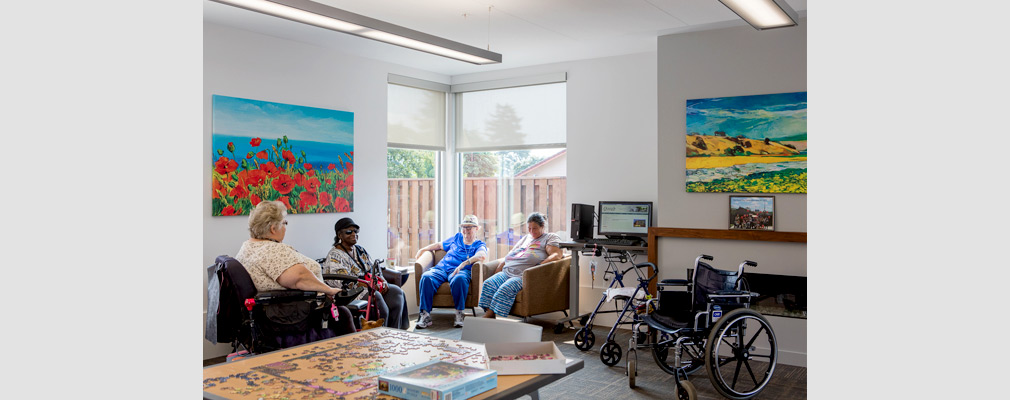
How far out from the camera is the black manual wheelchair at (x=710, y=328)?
421 centimetres

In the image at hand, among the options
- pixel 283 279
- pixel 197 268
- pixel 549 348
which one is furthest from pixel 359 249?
pixel 197 268

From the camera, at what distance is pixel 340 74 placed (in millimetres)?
6941

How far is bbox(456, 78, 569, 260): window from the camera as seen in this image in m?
7.80

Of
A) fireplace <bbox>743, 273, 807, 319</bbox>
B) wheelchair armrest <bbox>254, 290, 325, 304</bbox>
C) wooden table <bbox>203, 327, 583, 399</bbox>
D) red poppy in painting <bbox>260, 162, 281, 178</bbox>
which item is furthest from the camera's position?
red poppy in painting <bbox>260, 162, 281, 178</bbox>

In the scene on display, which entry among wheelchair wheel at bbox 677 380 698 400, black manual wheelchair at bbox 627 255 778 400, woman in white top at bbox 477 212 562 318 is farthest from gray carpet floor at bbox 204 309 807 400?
woman in white top at bbox 477 212 562 318

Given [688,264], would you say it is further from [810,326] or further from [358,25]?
[810,326]

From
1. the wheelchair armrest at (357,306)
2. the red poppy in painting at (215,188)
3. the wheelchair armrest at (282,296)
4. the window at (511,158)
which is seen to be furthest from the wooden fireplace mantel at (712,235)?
the red poppy in painting at (215,188)

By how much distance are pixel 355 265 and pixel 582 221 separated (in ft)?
7.78

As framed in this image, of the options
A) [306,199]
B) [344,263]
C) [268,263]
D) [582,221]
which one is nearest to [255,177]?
[306,199]

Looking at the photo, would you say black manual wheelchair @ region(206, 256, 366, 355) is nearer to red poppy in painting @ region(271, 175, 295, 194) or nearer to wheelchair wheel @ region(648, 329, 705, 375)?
red poppy in painting @ region(271, 175, 295, 194)

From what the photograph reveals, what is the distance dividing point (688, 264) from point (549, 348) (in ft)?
11.9

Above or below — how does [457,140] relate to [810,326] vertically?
above

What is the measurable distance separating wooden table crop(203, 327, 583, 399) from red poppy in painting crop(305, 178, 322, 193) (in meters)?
3.45

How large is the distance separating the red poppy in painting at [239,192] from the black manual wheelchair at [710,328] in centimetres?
353
